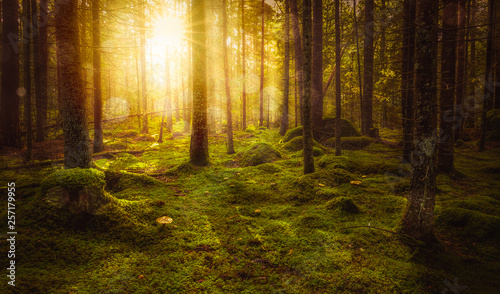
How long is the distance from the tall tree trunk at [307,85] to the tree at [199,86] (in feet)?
14.0

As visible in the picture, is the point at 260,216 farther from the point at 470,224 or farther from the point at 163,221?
the point at 470,224

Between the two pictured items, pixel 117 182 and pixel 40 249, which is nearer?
pixel 40 249

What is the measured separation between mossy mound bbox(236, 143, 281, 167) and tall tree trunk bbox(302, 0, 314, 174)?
8.83 feet

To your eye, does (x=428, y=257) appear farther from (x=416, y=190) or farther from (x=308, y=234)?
(x=308, y=234)

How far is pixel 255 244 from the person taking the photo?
14.3 ft

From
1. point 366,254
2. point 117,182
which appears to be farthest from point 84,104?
point 366,254

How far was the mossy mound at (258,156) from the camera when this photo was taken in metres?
10.0

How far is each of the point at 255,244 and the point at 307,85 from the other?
5.32 m

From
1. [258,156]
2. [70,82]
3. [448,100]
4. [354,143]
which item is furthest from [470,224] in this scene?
[70,82]

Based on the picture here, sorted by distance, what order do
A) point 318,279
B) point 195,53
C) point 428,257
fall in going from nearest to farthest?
point 318,279 < point 428,257 < point 195,53

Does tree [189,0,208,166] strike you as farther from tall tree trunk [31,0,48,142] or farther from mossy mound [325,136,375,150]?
mossy mound [325,136,375,150]

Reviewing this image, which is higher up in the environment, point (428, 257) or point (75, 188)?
point (75, 188)

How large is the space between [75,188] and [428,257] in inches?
252

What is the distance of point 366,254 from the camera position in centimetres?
392
